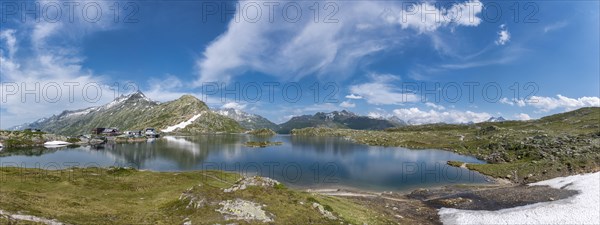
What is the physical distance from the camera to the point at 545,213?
46.7 meters

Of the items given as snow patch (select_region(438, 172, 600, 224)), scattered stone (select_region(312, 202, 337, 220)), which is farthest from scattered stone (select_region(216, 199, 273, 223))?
A: snow patch (select_region(438, 172, 600, 224))

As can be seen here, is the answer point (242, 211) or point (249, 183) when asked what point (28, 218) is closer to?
point (242, 211)

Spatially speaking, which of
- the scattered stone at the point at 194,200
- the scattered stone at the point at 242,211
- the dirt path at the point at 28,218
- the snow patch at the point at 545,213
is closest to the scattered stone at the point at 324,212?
the scattered stone at the point at 242,211

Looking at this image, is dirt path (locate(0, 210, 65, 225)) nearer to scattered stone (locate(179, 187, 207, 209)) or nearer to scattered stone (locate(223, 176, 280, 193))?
scattered stone (locate(179, 187, 207, 209))

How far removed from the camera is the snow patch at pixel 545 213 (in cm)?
4434

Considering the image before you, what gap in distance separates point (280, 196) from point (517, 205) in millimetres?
44814

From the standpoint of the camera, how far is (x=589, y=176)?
65688 millimetres

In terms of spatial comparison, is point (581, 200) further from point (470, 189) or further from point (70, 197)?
point (70, 197)

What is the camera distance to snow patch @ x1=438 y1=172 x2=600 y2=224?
1746 inches

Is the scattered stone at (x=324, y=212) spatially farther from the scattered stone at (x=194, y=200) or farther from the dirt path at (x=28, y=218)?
the dirt path at (x=28, y=218)

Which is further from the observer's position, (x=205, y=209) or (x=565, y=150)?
(x=565, y=150)

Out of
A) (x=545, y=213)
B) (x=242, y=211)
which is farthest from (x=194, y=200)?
(x=545, y=213)

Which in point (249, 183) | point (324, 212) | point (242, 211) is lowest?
point (324, 212)

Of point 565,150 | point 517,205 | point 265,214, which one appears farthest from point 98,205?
point 565,150
